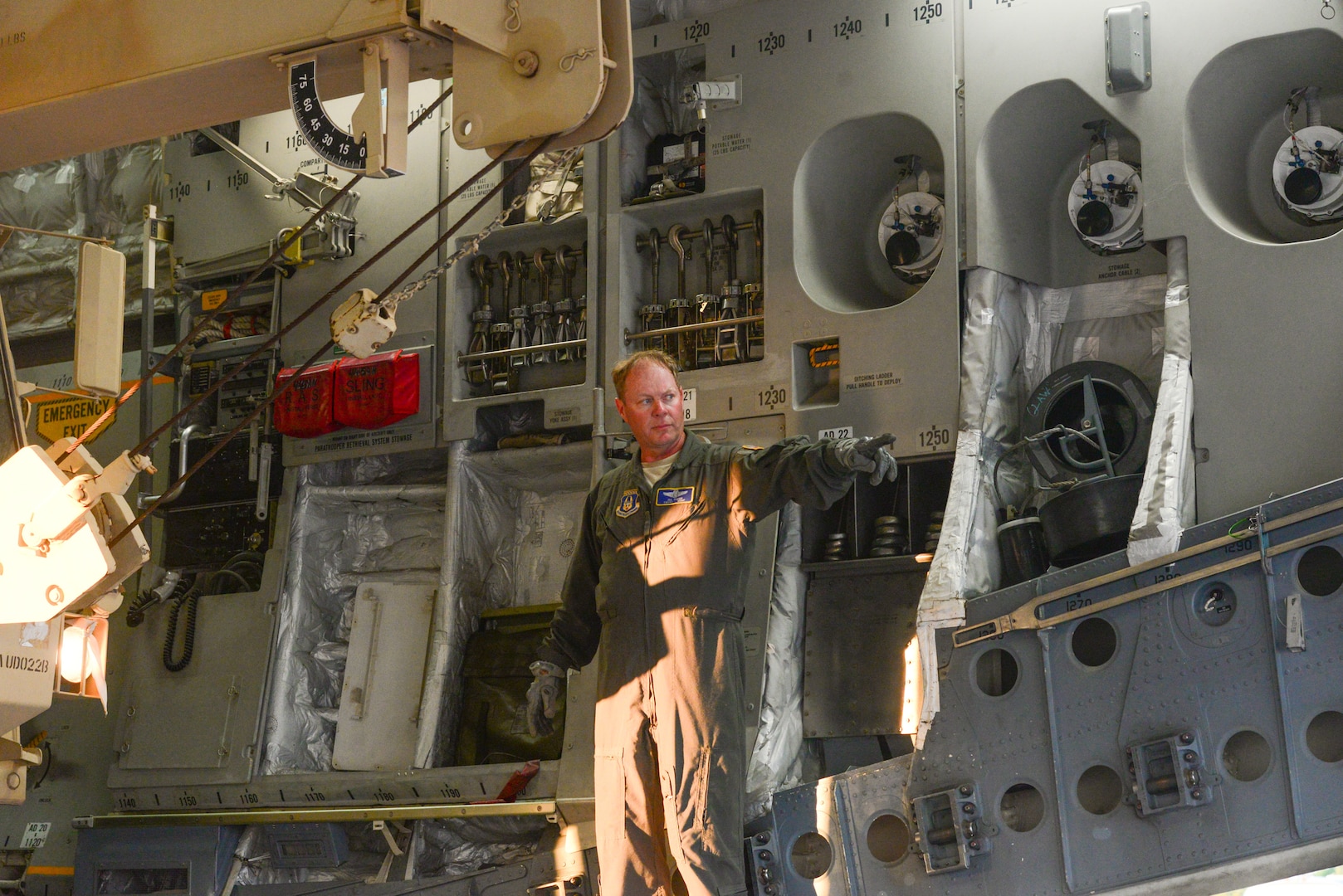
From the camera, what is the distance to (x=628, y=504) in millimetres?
5148

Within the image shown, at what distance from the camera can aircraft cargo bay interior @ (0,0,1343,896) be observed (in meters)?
4.39

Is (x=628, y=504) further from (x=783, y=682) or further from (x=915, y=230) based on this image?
(x=915, y=230)

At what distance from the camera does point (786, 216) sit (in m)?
6.35

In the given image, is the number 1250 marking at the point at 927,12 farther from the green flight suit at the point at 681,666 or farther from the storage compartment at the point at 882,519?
the green flight suit at the point at 681,666

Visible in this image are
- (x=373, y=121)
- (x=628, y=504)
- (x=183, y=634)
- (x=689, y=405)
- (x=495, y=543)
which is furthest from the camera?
(x=183, y=634)

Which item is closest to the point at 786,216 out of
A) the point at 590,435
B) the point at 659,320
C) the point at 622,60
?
the point at 659,320

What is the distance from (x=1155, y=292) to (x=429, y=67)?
3.29 m

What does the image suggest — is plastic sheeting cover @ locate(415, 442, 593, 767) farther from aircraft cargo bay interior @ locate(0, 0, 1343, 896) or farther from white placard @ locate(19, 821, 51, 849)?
white placard @ locate(19, 821, 51, 849)

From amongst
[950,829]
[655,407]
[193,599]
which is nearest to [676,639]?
[655,407]

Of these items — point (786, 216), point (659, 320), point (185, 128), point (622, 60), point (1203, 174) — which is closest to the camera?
point (622, 60)

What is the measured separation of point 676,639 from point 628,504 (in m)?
0.52

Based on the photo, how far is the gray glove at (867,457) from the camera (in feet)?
14.7

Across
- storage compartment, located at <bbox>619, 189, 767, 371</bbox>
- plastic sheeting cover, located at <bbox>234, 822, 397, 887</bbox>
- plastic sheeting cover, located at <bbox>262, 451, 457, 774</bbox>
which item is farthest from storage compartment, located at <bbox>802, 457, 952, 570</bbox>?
plastic sheeting cover, located at <bbox>234, 822, 397, 887</bbox>

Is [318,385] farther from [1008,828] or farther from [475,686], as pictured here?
[1008,828]
